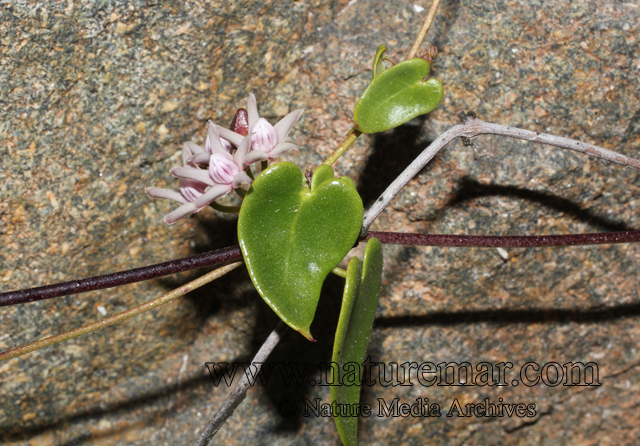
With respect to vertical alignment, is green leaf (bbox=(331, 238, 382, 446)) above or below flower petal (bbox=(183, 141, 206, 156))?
below

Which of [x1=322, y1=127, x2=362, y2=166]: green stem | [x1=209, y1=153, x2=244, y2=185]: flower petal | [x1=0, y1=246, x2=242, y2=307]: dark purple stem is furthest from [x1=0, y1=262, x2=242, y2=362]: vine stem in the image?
[x1=322, y1=127, x2=362, y2=166]: green stem

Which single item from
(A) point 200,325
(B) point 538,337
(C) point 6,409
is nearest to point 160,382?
(A) point 200,325

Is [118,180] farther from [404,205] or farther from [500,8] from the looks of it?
[500,8]

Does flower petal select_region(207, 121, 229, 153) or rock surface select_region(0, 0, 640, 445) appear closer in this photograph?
flower petal select_region(207, 121, 229, 153)

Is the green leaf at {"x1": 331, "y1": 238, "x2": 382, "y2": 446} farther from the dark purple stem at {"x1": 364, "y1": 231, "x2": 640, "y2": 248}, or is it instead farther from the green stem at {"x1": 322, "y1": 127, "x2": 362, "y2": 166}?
the green stem at {"x1": 322, "y1": 127, "x2": 362, "y2": 166}

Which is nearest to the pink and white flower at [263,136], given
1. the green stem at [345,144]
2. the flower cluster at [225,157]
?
the flower cluster at [225,157]

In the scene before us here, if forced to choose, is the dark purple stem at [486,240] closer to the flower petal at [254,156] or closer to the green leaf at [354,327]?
the green leaf at [354,327]

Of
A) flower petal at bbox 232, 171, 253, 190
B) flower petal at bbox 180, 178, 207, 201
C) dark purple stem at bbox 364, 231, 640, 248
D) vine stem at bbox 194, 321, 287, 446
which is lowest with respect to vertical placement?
vine stem at bbox 194, 321, 287, 446

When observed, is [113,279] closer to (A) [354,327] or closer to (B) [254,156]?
(B) [254,156]
